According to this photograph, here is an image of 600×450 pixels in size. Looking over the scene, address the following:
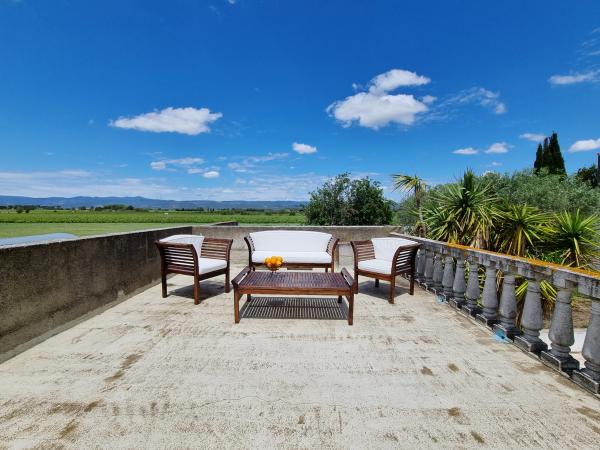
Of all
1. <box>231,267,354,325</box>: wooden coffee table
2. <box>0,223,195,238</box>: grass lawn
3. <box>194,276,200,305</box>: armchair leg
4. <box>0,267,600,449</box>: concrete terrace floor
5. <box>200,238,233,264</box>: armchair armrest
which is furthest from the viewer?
<box>0,223,195,238</box>: grass lawn

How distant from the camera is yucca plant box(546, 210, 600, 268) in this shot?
518 centimetres

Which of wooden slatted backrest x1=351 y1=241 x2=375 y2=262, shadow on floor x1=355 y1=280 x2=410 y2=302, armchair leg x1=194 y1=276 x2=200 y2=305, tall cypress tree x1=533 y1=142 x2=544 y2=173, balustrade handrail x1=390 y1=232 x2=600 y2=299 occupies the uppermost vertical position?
tall cypress tree x1=533 y1=142 x2=544 y2=173

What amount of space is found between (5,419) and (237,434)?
1.49 m

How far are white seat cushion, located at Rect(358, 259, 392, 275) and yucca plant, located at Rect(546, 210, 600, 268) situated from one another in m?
3.25

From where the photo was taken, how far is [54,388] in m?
2.27

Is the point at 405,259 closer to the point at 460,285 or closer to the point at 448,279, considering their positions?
the point at 448,279

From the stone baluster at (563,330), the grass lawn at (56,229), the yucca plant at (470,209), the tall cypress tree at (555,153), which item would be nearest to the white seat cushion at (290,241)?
the yucca plant at (470,209)

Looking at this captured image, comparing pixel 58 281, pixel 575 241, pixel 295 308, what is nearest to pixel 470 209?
pixel 575 241

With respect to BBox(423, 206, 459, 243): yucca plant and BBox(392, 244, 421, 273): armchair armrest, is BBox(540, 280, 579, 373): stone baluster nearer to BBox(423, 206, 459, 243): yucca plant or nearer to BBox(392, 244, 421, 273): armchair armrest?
BBox(392, 244, 421, 273): armchair armrest

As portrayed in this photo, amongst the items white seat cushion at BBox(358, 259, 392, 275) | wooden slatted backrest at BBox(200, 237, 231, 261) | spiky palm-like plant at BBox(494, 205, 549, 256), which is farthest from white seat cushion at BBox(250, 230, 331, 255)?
spiky palm-like plant at BBox(494, 205, 549, 256)

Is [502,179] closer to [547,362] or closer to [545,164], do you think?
[547,362]

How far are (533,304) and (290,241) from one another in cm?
405

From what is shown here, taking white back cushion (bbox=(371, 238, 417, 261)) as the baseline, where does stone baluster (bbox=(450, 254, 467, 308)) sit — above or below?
below

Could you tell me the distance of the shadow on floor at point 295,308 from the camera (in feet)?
12.7
